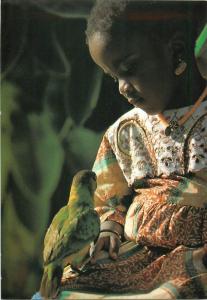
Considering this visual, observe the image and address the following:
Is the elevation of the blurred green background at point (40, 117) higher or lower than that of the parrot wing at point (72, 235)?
higher

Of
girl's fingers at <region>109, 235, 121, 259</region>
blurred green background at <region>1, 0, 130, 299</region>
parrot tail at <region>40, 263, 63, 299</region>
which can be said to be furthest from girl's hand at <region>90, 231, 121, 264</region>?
blurred green background at <region>1, 0, 130, 299</region>

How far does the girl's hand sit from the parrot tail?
0.47 feet

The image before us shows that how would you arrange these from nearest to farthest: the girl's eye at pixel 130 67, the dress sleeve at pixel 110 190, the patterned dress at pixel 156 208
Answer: the patterned dress at pixel 156 208, the girl's eye at pixel 130 67, the dress sleeve at pixel 110 190

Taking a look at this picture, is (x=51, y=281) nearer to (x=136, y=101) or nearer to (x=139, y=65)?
(x=136, y=101)

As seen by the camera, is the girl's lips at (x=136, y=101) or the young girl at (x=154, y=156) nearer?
the young girl at (x=154, y=156)

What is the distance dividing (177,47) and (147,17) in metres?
0.17

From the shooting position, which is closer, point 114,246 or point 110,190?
point 114,246

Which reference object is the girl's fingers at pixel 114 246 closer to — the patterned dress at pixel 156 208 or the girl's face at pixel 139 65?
the patterned dress at pixel 156 208

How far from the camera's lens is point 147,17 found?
254cm

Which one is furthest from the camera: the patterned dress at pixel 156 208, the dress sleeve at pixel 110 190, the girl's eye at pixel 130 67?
the dress sleeve at pixel 110 190

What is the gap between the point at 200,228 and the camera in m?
2.41

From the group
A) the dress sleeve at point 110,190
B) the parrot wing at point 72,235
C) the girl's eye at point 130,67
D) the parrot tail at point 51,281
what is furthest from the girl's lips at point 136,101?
the parrot tail at point 51,281

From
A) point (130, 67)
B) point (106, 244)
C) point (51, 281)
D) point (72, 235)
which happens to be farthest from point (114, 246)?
point (130, 67)

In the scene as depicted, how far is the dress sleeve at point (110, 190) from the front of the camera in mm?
2625
